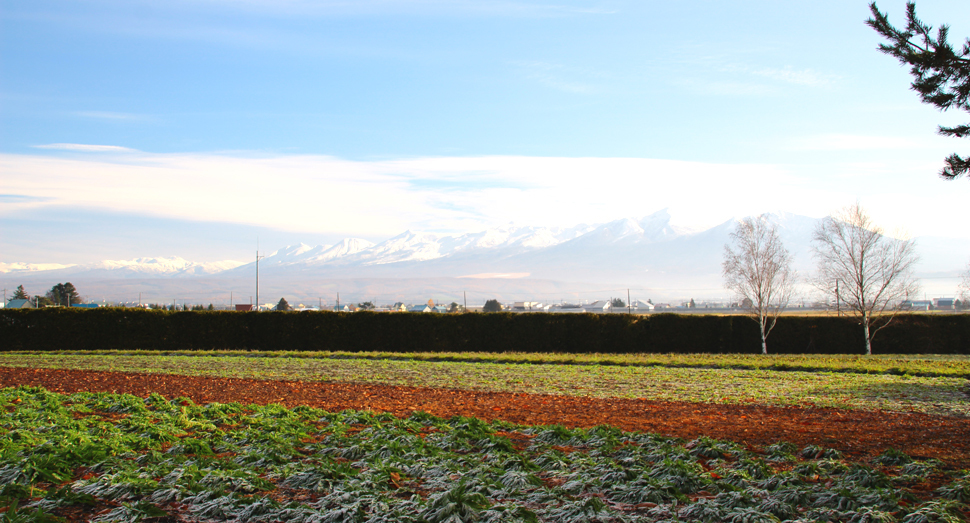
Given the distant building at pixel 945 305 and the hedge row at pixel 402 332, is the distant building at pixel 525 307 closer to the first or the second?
the hedge row at pixel 402 332

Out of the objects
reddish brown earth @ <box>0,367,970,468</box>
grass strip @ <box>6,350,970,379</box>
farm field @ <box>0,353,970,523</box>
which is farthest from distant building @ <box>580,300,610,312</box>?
farm field @ <box>0,353,970,523</box>

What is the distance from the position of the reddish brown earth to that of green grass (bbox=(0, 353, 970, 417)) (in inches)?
40.9

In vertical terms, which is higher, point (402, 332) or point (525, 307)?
point (525, 307)

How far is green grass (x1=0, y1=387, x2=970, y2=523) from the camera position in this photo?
165 inches

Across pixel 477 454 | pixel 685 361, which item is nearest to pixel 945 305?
pixel 685 361

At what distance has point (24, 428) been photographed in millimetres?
→ 6656

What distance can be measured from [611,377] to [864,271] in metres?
19.4

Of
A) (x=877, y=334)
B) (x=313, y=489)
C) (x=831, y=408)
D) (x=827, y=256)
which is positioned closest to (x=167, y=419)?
(x=313, y=489)

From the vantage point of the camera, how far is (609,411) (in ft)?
28.8

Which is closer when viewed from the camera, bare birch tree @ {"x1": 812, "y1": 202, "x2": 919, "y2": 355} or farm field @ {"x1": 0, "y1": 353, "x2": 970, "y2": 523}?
farm field @ {"x1": 0, "y1": 353, "x2": 970, "y2": 523}

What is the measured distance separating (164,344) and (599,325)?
17151 mm

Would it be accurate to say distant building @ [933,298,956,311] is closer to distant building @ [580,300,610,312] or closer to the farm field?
distant building @ [580,300,610,312]

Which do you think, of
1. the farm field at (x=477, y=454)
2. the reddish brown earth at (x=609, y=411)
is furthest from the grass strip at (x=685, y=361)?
the reddish brown earth at (x=609, y=411)

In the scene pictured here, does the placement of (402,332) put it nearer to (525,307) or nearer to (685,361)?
(685,361)
